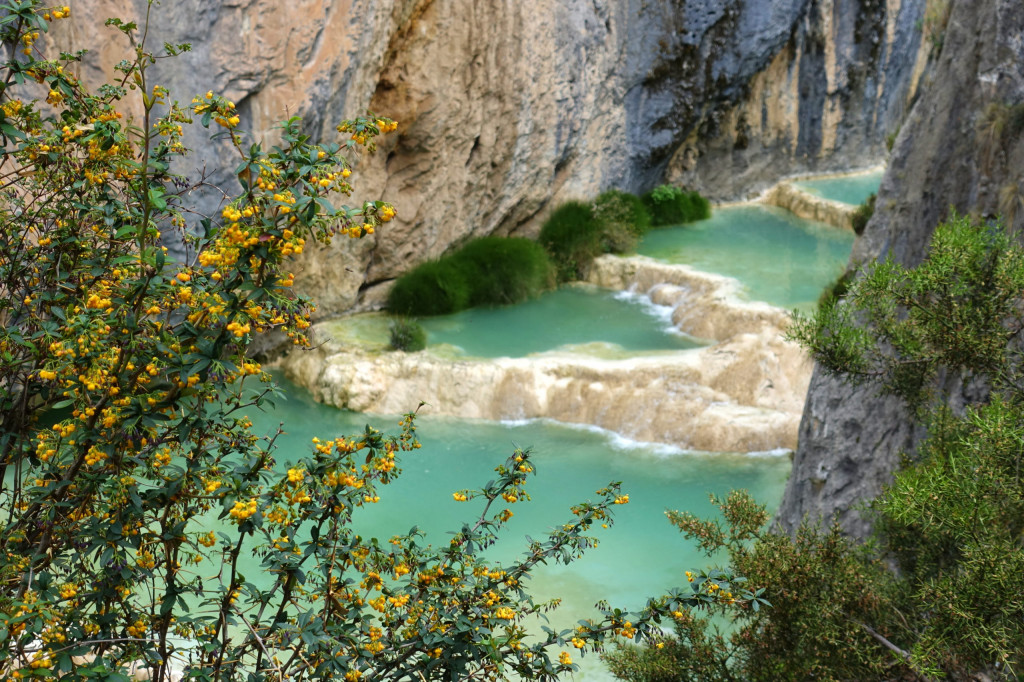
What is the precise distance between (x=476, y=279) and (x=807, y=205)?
750 centimetres

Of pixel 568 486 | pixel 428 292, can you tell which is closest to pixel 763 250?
pixel 428 292

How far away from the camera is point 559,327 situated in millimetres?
11078

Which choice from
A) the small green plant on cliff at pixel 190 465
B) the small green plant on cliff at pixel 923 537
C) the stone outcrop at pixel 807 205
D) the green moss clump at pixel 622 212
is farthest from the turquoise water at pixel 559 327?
the small green plant on cliff at pixel 190 465

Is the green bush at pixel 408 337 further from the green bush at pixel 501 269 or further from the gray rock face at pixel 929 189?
the gray rock face at pixel 929 189

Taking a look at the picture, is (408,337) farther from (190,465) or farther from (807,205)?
(807,205)

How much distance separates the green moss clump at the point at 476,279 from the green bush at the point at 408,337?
1156 mm

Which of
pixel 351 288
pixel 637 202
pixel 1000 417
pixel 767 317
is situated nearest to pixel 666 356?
pixel 767 317

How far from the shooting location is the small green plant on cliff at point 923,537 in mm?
2660

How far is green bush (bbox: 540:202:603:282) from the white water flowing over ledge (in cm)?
341

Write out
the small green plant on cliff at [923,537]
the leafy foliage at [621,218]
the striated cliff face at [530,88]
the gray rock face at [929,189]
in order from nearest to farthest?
the small green plant on cliff at [923,537] < the gray rock face at [929,189] < the striated cliff face at [530,88] < the leafy foliage at [621,218]

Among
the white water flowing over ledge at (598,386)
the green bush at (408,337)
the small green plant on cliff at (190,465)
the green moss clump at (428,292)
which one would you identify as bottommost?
the white water flowing over ledge at (598,386)

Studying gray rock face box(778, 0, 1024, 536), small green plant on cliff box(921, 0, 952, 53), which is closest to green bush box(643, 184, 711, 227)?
small green plant on cliff box(921, 0, 952, 53)

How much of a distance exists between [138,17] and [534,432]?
5.01m

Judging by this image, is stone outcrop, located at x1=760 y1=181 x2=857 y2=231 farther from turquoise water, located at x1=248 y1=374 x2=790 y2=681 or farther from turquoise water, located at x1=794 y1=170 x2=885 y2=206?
turquoise water, located at x1=248 y1=374 x2=790 y2=681
